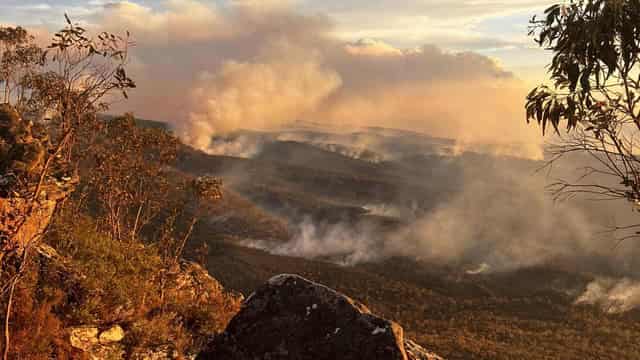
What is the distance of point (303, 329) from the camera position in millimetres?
9797

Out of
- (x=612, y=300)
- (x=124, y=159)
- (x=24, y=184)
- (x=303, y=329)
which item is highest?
(x=24, y=184)

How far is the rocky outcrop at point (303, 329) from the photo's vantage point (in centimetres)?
942

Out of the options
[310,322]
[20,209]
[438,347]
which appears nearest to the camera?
[310,322]

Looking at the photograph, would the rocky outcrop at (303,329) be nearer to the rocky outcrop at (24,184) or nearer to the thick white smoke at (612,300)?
the rocky outcrop at (24,184)

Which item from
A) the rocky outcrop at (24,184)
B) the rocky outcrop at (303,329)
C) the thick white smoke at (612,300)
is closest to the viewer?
the rocky outcrop at (303,329)

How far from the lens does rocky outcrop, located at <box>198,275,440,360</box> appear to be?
30.9 ft

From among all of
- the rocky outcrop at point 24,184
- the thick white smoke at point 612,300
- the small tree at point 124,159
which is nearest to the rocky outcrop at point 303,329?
the rocky outcrop at point 24,184

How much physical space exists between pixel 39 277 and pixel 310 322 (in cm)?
779

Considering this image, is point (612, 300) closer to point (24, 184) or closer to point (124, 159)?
point (124, 159)

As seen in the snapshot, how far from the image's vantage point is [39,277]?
14547 millimetres

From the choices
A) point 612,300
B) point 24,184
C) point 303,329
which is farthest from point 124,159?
point 612,300

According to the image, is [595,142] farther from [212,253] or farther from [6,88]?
[212,253]

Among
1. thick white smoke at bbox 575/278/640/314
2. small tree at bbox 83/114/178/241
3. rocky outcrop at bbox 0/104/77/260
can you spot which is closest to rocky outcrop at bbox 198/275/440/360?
rocky outcrop at bbox 0/104/77/260

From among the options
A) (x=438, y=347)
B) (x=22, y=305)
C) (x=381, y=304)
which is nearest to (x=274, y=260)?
(x=381, y=304)
